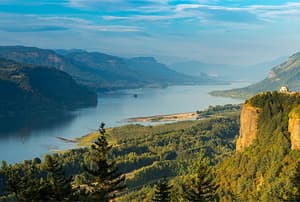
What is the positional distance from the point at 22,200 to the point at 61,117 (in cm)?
Result: 17804

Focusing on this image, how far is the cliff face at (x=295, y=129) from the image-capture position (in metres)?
59.7

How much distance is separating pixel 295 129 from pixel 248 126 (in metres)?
13.0

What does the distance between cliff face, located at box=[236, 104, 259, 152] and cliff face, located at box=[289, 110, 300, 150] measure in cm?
944

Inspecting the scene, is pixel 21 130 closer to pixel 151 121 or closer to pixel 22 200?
pixel 151 121

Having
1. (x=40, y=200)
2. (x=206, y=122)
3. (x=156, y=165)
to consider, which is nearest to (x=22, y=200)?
(x=40, y=200)

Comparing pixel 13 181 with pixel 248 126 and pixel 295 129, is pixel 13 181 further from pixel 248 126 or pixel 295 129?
pixel 248 126

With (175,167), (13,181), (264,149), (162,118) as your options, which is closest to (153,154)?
(175,167)

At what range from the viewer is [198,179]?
27.6 m

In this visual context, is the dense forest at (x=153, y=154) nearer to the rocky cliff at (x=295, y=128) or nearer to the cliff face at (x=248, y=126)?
the cliff face at (x=248, y=126)

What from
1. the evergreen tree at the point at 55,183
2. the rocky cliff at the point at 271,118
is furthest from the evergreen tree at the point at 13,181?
the rocky cliff at the point at 271,118

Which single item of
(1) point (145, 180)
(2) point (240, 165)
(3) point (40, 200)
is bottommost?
(1) point (145, 180)

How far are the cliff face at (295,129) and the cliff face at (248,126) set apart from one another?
9.44 meters

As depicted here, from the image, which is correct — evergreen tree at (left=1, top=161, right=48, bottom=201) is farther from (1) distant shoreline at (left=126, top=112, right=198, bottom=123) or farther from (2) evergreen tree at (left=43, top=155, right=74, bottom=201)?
(1) distant shoreline at (left=126, top=112, right=198, bottom=123)

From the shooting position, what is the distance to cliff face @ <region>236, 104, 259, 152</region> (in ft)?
237
